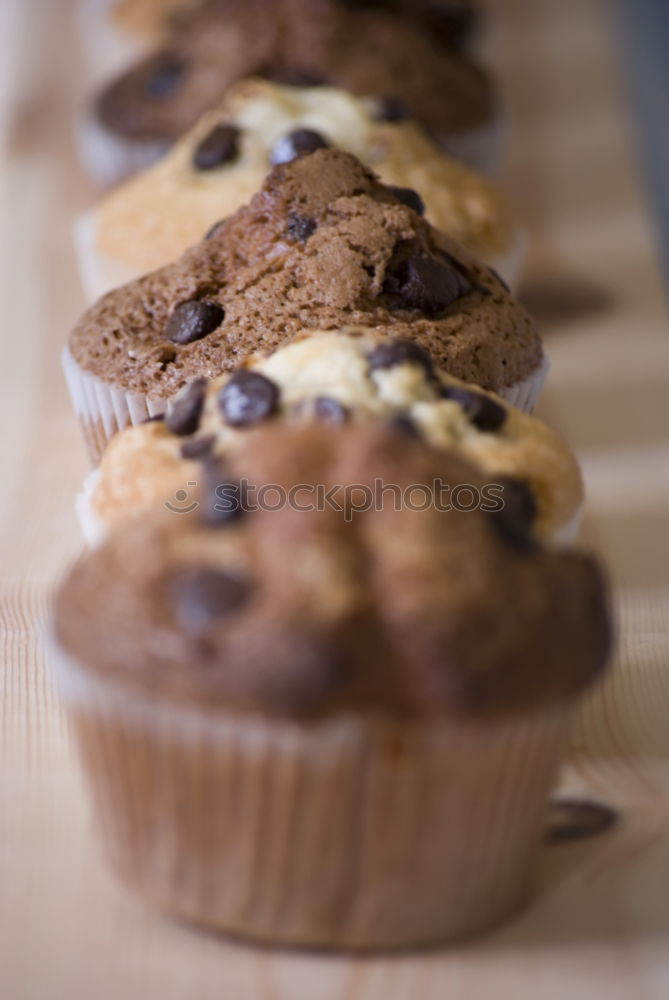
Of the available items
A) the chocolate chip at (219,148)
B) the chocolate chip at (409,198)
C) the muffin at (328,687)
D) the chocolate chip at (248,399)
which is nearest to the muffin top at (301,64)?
the chocolate chip at (219,148)

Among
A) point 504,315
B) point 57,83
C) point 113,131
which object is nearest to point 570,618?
point 504,315

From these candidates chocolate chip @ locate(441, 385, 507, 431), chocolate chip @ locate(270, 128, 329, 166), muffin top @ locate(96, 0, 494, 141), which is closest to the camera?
chocolate chip @ locate(441, 385, 507, 431)

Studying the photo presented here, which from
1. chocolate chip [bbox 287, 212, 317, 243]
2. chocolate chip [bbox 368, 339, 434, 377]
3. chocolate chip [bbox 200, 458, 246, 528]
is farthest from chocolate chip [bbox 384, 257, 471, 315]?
chocolate chip [bbox 200, 458, 246, 528]

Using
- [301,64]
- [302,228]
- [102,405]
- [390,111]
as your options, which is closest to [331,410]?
[302,228]

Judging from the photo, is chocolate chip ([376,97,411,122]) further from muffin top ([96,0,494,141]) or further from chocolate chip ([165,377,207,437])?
chocolate chip ([165,377,207,437])

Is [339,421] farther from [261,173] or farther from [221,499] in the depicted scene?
[261,173]
